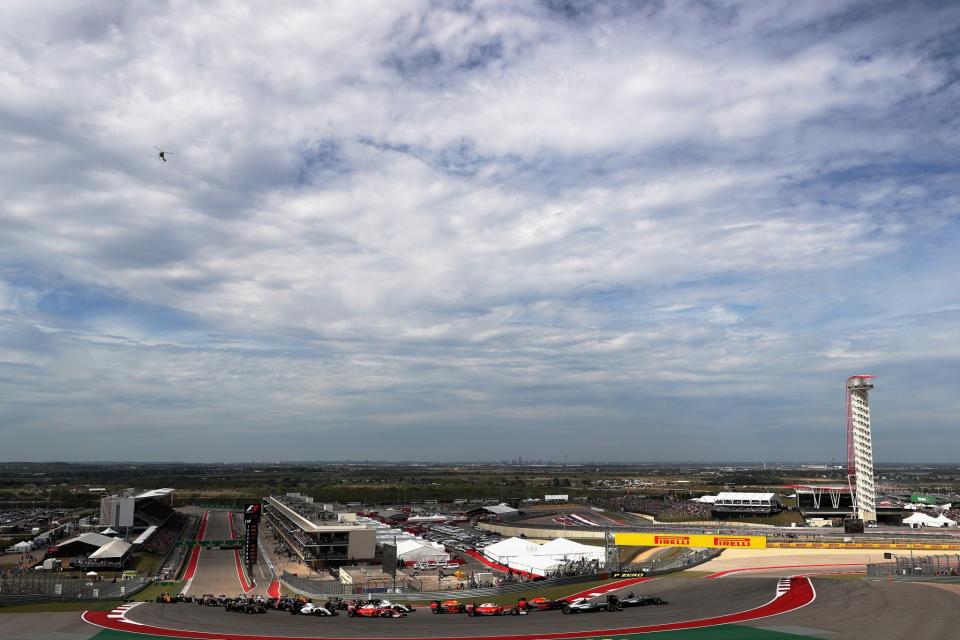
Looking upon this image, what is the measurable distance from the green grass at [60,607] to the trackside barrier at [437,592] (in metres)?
13.6

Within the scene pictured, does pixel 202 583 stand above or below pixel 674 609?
below

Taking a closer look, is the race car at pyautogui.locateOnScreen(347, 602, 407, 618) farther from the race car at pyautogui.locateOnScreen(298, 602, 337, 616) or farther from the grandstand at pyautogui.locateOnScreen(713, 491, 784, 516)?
the grandstand at pyautogui.locateOnScreen(713, 491, 784, 516)

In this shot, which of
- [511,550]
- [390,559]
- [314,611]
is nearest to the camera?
[314,611]

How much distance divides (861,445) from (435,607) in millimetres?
92663

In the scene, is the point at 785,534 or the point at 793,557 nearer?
the point at 793,557

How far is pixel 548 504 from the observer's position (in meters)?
160

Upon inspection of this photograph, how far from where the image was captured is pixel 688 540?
84.2m

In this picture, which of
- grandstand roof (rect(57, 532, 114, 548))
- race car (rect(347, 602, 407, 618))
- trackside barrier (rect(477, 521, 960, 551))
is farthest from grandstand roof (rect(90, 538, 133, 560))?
trackside barrier (rect(477, 521, 960, 551))

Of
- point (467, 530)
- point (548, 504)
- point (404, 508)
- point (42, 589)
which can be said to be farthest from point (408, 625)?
point (548, 504)

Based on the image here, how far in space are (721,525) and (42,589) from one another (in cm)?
8637

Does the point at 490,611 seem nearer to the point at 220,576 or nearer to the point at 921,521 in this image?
the point at 220,576

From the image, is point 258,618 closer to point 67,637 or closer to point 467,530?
point 67,637

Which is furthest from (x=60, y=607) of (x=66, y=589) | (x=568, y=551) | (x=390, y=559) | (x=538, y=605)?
(x=568, y=551)

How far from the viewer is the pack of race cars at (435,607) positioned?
143ft
